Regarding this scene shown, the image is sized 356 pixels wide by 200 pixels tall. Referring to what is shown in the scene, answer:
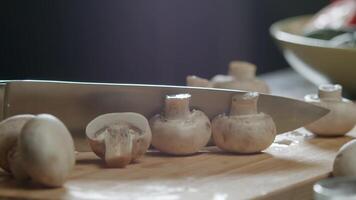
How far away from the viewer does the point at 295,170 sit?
1121 millimetres

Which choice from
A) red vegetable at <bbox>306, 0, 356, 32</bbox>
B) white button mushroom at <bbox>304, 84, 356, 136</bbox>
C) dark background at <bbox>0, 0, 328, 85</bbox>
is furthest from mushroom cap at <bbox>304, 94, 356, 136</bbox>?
dark background at <bbox>0, 0, 328, 85</bbox>

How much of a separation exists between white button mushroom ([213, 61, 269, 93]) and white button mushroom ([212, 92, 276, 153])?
261mm

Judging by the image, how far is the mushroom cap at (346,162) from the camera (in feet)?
3.50

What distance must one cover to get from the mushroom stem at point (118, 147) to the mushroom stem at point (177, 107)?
0.09 metres

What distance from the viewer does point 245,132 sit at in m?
1.18

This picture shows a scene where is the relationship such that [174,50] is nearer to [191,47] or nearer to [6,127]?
[191,47]

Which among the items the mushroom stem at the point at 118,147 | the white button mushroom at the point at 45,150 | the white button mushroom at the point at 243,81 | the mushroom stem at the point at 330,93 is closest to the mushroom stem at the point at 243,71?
the white button mushroom at the point at 243,81

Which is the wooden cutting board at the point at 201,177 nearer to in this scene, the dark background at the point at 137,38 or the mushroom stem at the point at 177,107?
the mushroom stem at the point at 177,107

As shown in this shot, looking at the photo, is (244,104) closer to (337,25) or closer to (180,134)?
(180,134)

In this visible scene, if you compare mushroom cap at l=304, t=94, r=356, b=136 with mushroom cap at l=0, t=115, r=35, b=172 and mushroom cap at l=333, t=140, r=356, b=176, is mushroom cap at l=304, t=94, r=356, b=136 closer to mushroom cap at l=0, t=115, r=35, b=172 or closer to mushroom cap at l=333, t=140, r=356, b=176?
mushroom cap at l=333, t=140, r=356, b=176

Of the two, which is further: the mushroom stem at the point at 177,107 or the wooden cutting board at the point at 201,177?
the mushroom stem at the point at 177,107

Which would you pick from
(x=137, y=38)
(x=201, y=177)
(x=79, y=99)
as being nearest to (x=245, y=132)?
(x=201, y=177)

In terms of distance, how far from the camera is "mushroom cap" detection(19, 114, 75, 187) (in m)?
0.99

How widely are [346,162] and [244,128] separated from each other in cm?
17
